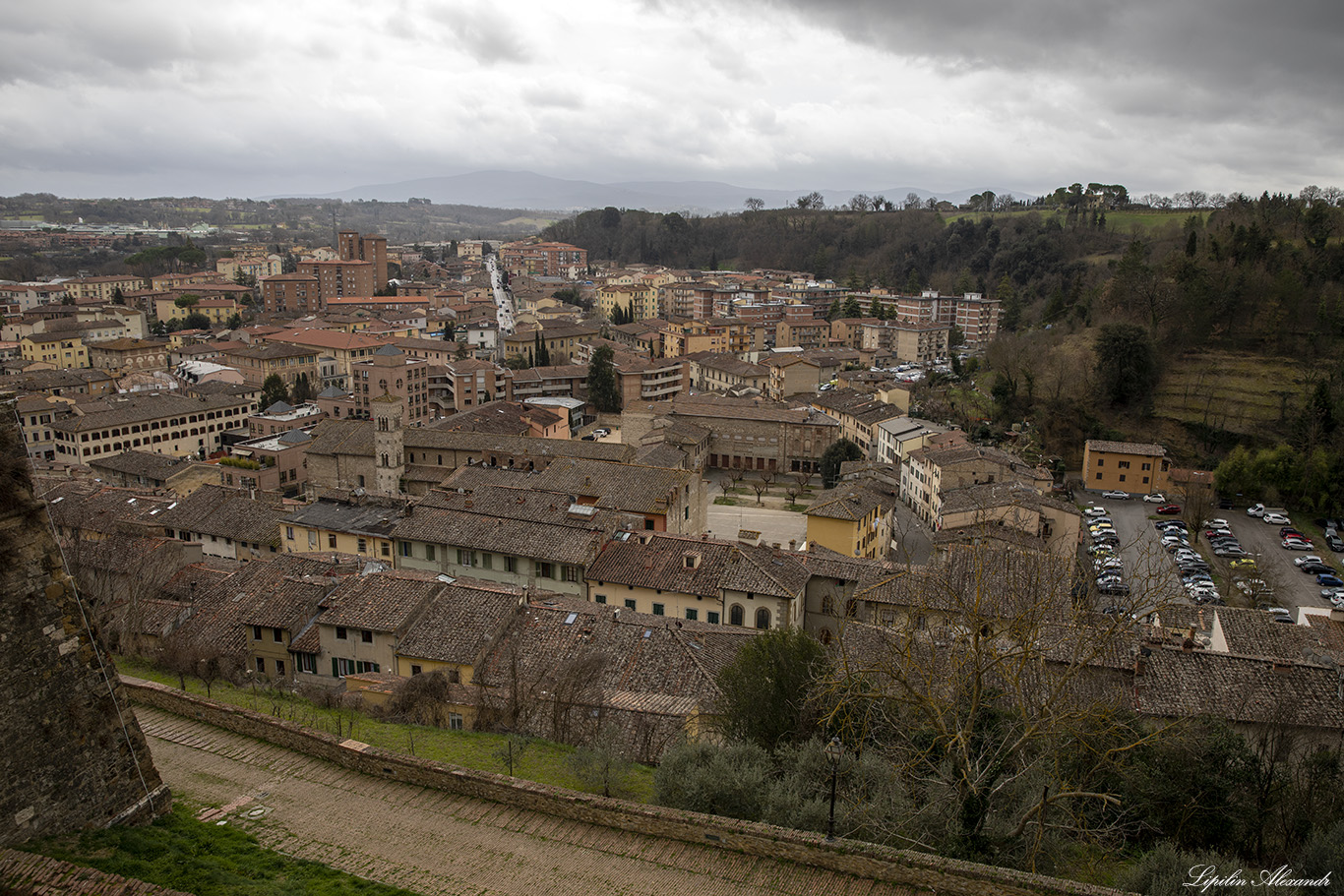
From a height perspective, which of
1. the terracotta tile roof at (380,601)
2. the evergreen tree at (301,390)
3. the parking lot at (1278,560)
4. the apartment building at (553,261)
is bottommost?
the parking lot at (1278,560)

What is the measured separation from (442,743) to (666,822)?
4959 millimetres

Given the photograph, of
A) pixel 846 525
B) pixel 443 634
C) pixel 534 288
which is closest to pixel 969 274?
pixel 534 288

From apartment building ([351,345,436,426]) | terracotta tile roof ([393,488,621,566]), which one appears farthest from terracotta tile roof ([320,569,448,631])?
apartment building ([351,345,436,426])

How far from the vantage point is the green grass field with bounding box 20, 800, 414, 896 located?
7.73m

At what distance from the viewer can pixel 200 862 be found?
319 inches

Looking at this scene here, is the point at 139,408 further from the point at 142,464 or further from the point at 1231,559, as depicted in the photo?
the point at 1231,559

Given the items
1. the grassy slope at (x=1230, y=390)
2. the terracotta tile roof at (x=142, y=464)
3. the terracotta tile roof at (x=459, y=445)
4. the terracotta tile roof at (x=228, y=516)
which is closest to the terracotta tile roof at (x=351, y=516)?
the terracotta tile roof at (x=228, y=516)

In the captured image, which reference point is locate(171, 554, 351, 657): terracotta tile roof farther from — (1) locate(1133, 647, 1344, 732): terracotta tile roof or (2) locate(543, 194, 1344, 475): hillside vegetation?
(2) locate(543, 194, 1344, 475): hillside vegetation

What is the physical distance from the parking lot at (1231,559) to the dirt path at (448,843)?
1776cm

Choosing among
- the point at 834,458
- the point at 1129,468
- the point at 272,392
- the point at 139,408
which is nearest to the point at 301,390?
the point at 272,392

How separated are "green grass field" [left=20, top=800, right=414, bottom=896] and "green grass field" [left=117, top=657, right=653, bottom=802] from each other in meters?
2.88

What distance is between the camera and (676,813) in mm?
8883

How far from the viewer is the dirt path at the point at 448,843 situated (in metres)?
8.30

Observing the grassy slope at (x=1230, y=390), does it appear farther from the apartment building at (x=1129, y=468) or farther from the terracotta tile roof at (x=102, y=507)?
the terracotta tile roof at (x=102, y=507)
